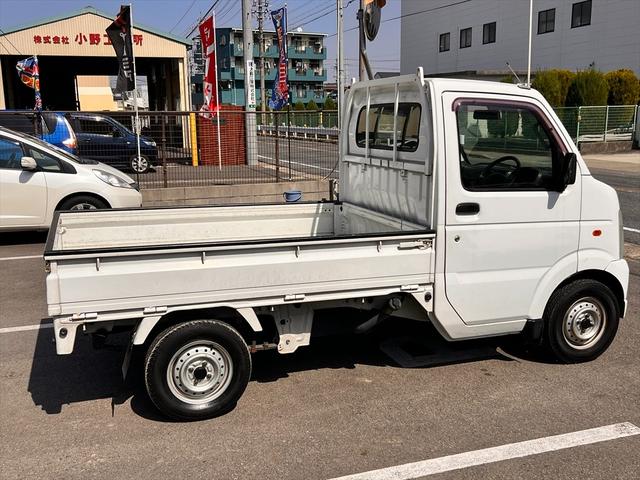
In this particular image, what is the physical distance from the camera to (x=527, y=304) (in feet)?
15.2

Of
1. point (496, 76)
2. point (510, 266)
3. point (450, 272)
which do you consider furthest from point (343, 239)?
point (496, 76)

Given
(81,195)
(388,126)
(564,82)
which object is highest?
(564,82)

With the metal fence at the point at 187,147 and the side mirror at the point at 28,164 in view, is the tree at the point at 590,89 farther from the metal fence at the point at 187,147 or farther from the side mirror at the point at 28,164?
the side mirror at the point at 28,164

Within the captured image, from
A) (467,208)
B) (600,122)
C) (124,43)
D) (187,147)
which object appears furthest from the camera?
(600,122)

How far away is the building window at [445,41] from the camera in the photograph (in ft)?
169

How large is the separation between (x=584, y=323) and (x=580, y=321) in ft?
0.18

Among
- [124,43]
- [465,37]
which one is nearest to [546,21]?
[465,37]

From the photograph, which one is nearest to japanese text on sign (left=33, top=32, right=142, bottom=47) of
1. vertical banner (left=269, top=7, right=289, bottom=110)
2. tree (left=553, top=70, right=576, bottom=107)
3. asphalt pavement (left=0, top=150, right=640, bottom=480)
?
vertical banner (left=269, top=7, right=289, bottom=110)

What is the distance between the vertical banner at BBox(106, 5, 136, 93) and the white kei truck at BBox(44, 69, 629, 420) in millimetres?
9033

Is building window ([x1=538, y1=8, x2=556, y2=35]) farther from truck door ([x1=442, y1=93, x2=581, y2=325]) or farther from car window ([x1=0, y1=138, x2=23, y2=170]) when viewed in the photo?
truck door ([x1=442, y1=93, x2=581, y2=325])

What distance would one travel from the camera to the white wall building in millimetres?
36781

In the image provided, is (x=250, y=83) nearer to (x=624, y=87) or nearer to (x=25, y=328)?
(x=25, y=328)

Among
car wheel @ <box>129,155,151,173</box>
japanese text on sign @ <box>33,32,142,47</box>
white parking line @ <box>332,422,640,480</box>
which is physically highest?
japanese text on sign @ <box>33,32,142,47</box>

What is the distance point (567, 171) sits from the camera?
175 inches
